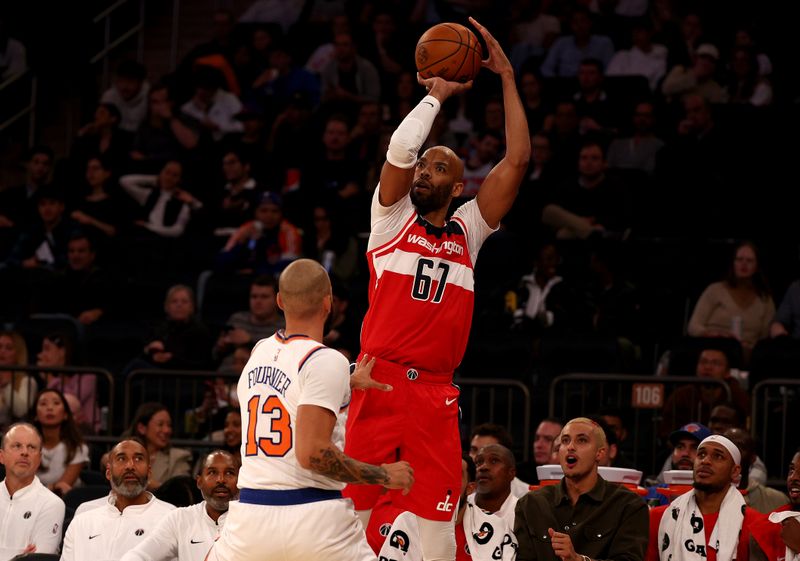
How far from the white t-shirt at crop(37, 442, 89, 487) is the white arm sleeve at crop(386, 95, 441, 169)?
5.54m

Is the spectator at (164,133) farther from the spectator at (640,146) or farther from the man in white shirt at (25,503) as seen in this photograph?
the man in white shirt at (25,503)

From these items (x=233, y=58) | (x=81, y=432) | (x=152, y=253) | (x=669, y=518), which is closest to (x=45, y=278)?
(x=152, y=253)

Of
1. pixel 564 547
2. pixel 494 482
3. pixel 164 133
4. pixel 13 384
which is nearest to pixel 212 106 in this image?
pixel 164 133

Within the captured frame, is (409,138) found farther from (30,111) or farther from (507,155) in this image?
(30,111)

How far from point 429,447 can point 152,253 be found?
342 inches

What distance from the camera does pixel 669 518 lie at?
9000 millimetres

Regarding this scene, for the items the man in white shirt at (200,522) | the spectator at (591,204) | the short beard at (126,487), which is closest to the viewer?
the man in white shirt at (200,522)

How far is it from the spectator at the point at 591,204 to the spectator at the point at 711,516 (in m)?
5.80

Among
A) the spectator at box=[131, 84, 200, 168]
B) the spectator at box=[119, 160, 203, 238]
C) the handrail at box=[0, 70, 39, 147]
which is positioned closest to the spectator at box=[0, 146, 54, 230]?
the spectator at box=[131, 84, 200, 168]

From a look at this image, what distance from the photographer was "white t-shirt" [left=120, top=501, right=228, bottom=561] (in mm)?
9031

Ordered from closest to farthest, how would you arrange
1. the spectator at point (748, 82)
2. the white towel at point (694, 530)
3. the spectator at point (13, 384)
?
the white towel at point (694, 530), the spectator at point (13, 384), the spectator at point (748, 82)

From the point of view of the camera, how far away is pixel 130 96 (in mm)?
17812

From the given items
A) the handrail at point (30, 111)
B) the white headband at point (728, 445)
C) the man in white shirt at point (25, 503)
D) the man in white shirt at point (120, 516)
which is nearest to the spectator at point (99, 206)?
the handrail at point (30, 111)

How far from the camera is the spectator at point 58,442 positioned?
38.8 feet
